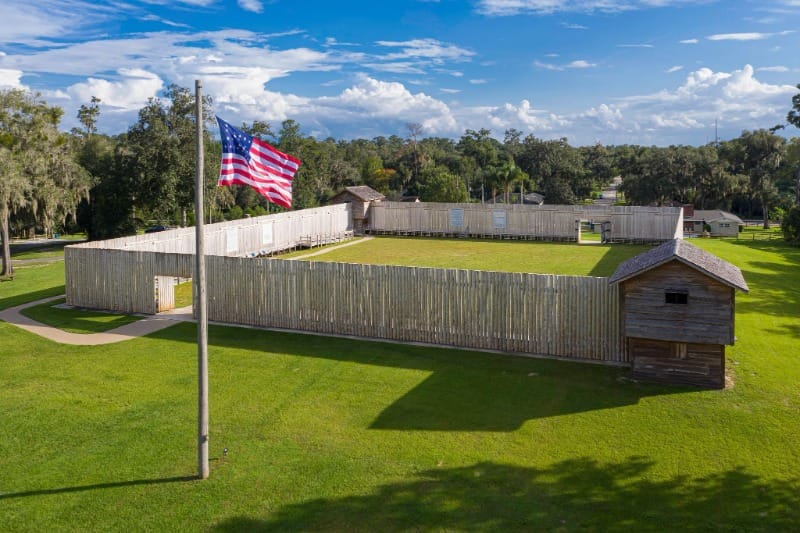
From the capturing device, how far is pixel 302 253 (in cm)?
3338

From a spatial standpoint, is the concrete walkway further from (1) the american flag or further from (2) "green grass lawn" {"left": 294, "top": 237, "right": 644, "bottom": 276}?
(2) "green grass lawn" {"left": 294, "top": 237, "right": 644, "bottom": 276}

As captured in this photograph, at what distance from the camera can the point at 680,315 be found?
1224 cm

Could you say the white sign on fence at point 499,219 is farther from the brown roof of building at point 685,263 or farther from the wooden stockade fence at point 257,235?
the brown roof of building at point 685,263

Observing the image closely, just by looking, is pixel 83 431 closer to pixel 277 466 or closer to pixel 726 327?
pixel 277 466

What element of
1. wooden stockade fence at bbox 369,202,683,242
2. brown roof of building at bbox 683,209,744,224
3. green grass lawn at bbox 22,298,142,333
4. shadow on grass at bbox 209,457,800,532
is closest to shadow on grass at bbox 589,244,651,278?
wooden stockade fence at bbox 369,202,683,242

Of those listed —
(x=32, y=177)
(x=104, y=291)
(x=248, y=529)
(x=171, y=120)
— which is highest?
(x=171, y=120)

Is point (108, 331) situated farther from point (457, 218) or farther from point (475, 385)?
point (457, 218)

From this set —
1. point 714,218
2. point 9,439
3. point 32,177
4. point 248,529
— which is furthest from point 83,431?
point 714,218

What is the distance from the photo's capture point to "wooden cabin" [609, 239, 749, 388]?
11992 mm

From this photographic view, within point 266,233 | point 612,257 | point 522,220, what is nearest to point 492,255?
point 612,257

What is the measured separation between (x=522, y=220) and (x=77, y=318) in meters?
25.9

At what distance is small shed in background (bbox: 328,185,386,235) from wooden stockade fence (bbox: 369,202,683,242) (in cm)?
46

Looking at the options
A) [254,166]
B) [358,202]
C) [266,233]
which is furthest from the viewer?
[358,202]

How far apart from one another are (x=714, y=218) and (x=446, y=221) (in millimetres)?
30726
